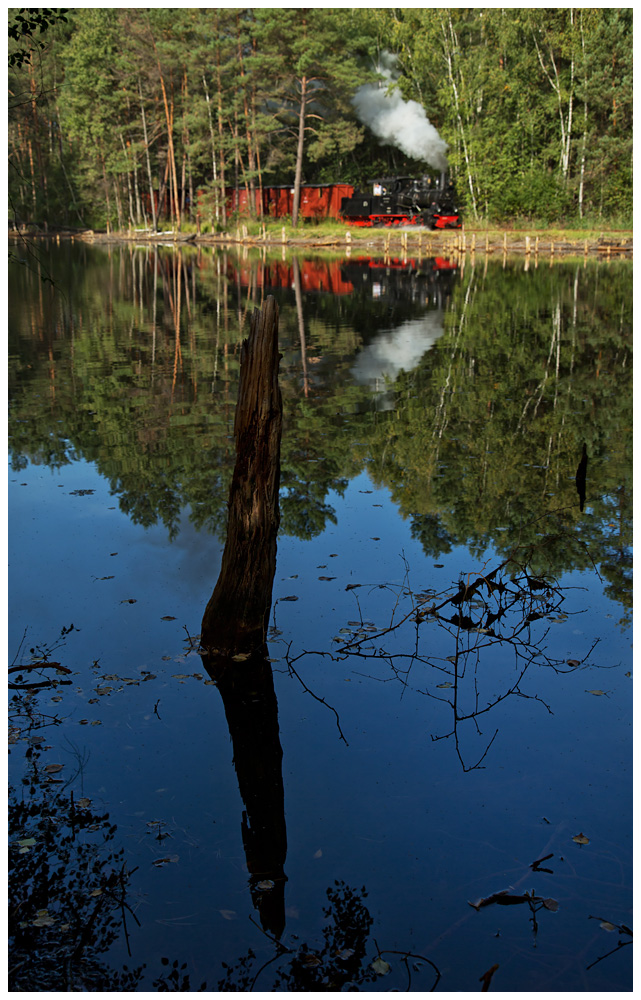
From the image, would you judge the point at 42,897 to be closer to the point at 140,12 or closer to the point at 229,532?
the point at 229,532

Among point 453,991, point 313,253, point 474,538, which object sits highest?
point 313,253

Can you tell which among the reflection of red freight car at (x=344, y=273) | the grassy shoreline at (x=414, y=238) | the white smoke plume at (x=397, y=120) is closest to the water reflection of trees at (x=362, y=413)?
the reflection of red freight car at (x=344, y=273)

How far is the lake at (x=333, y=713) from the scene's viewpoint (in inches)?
165

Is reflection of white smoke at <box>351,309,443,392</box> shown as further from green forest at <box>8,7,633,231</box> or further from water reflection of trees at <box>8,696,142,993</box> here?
green forest at <box>8,7,633,231</box>

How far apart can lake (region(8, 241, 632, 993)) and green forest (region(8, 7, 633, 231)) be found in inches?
1353

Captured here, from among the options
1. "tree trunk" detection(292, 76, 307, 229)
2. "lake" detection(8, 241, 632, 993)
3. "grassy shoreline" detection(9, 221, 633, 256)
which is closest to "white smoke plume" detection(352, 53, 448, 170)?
"tree trunk" detection(292, 76, 307, 229)

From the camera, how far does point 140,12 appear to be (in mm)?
60719

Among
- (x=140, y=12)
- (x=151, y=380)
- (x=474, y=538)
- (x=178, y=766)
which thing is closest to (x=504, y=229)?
(x=140, y=12)

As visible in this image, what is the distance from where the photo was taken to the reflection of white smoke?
58.6 ft

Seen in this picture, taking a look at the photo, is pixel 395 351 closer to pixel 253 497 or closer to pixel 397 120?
pixel 253 497

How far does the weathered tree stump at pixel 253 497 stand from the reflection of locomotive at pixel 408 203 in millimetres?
51299

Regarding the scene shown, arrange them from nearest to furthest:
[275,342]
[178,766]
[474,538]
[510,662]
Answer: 1. [178,766]
2. [275,342]
3. [510,662]
4. [474,538]
